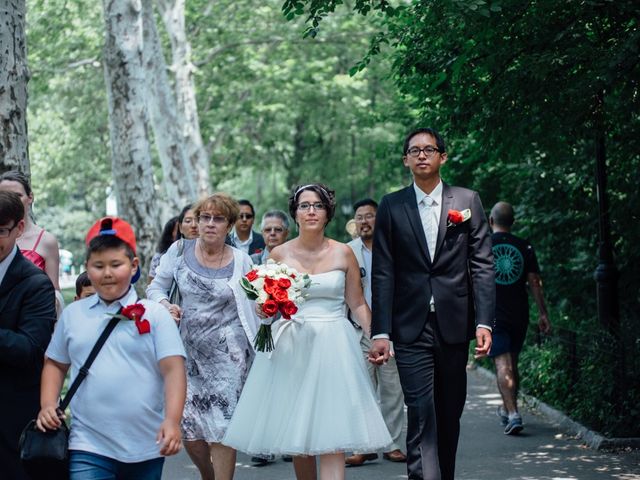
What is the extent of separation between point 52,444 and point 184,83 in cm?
2909

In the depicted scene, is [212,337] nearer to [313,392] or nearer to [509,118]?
[313,392]

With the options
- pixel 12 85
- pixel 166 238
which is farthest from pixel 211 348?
pixel 12 85

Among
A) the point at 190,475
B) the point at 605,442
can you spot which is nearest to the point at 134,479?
the point at 190,475

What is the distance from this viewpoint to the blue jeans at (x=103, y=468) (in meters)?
4.99

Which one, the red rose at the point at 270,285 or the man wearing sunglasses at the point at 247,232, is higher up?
the man wearing sunglasses at the point at 247,232

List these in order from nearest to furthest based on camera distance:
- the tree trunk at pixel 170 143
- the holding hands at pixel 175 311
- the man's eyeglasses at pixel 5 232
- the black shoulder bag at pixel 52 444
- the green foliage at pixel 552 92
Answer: the black shoulder bag at pixel 52 444
the man's eyeglasses at pixel 5 232
the holding hands at pixel 175 311
the green foliage at pixel 552 92
the tree trunk at pixel 170 143

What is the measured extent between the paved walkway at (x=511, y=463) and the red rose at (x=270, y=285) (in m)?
2.60

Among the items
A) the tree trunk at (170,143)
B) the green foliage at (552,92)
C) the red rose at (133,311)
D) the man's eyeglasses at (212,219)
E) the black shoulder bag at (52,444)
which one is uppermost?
the tree trunk at (170,143)

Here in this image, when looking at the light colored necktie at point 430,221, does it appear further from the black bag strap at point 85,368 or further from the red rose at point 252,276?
the black bag strap at point 85,368

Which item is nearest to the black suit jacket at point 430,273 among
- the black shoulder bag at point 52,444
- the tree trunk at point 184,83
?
the black shoulder bag at point 52,444

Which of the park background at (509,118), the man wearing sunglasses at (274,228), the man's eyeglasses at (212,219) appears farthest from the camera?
the man wearing sunglasses at (274,228)

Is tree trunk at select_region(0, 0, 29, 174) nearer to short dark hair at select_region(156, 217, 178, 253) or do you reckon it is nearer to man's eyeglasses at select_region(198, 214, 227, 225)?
short dark hair at select_region(156, 217, 178, 253)

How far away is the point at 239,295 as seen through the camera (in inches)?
310

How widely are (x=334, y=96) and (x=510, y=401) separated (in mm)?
28831
